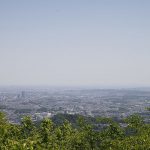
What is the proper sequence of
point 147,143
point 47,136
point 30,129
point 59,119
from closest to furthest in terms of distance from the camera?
point 147,143
point 47,136
point 30,129
point 59,119

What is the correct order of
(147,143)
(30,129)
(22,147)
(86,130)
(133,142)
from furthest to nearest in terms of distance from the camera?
(86,130) < (30,129) < (133,142) < (147,143) < (22,147)

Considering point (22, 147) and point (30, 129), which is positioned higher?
point (22, 147)

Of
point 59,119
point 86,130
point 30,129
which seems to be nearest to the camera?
point 30,129

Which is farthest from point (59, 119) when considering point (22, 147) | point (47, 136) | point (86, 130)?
point (22, 147)

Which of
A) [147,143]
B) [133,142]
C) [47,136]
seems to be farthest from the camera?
[47,136]

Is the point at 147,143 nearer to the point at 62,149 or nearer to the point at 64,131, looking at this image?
the point at 62,149

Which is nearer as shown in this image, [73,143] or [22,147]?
[22,147]

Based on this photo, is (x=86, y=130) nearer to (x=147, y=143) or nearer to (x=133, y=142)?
(x=133, y=142)

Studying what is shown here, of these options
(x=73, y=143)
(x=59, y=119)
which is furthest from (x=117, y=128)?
(x=59, y=119)

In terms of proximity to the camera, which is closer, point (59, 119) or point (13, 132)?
point (13, 132)
